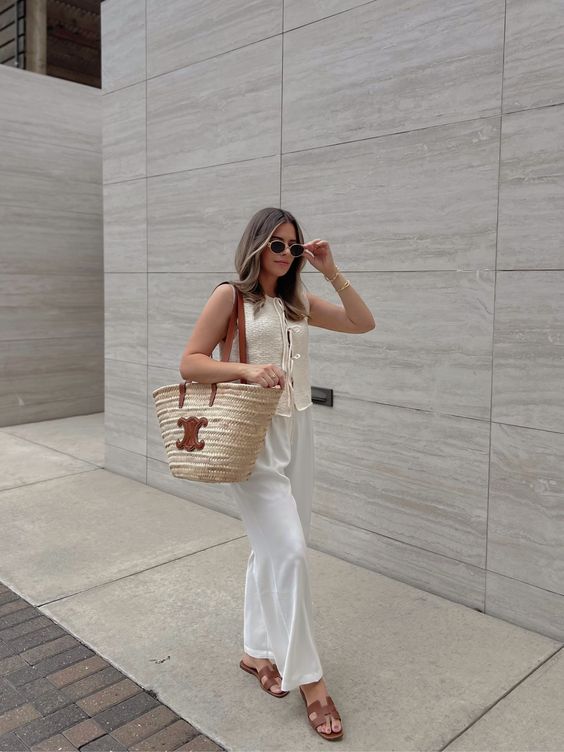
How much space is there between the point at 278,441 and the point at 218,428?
0.31 meters

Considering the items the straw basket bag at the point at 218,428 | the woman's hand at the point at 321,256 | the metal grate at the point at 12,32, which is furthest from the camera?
the metal grate at the point at 12,32

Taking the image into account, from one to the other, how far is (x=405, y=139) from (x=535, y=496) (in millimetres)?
1939

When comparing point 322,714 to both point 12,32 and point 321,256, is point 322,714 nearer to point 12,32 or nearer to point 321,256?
point 321,256

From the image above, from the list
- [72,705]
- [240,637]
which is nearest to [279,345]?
[240,637]

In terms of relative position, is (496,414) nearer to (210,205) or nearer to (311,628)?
(311,628)

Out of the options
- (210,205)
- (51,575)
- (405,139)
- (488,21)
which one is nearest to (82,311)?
(210,205)

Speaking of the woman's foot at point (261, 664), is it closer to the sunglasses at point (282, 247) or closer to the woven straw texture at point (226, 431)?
the woven straw texture at point (226, 431)

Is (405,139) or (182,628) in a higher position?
(405,139)

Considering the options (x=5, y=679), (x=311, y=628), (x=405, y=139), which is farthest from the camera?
(x=405, y=139)

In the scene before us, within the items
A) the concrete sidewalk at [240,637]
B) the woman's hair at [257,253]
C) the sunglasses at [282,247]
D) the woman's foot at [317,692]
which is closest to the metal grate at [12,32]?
the concrete sidewalk at [240,637]

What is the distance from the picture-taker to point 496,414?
3.56 m

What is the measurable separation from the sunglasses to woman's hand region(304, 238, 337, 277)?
0.39 feet

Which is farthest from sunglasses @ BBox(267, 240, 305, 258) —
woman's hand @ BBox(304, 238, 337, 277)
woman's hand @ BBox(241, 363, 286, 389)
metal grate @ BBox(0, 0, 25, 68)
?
metal grate @ BBox(0, 0, 25, 68)

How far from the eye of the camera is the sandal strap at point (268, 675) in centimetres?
296
